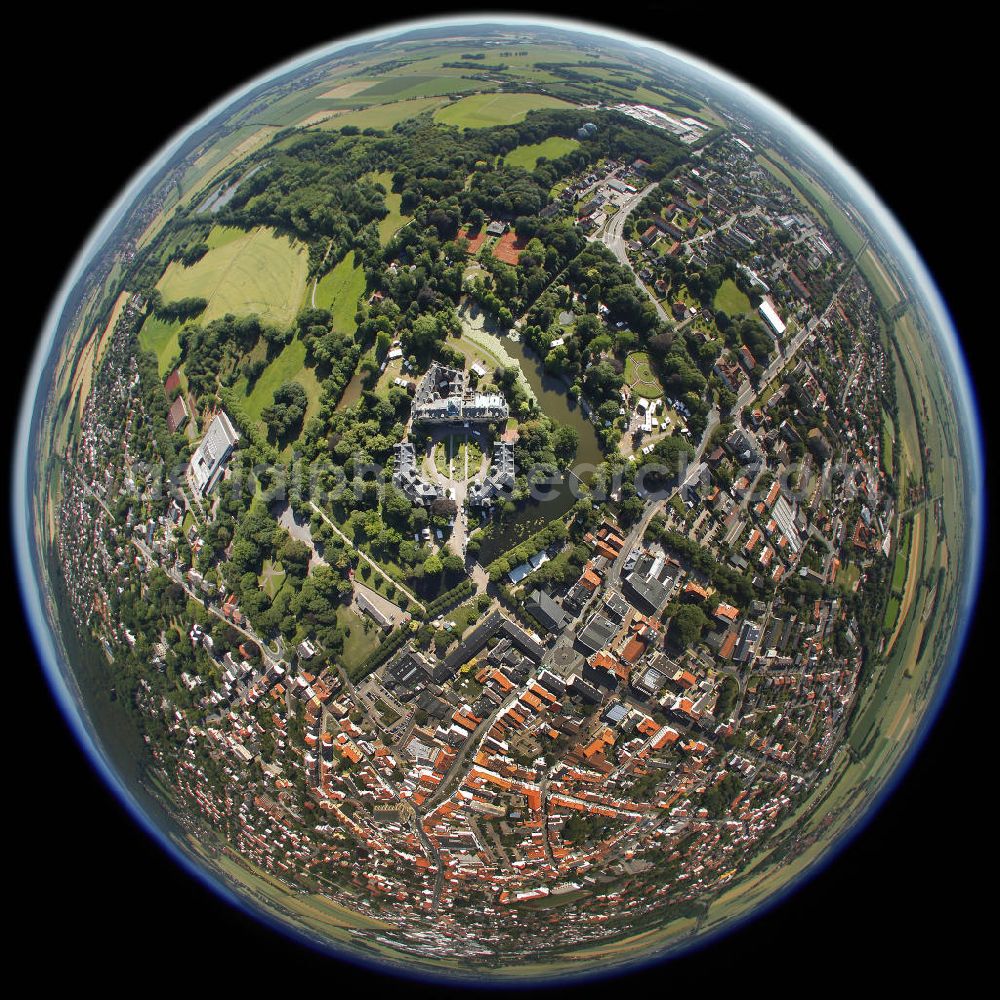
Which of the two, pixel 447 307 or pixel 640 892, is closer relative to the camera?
pixel 640 892

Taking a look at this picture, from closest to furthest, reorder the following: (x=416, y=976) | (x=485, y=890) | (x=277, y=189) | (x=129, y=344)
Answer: (x=485, y=890)
(x=416, y=976)
(x=129, y=344)
(x=277, y=189)

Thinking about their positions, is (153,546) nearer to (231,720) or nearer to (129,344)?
(231,720)

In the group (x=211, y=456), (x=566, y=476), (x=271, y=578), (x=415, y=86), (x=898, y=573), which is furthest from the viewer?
(x=415, y=86)

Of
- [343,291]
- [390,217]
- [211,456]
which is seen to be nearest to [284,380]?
[211,456]

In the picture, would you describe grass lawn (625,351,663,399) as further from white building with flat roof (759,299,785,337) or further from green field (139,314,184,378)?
green field (139,314,184,378)

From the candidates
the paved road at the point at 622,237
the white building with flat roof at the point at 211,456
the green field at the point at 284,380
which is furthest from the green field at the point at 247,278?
the paved road at the point at 622,237

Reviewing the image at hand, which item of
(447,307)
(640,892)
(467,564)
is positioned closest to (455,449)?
(467,564)

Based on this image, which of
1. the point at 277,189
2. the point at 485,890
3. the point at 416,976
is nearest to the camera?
the point at 485,890

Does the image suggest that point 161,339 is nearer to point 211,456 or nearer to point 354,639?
point 211,456
